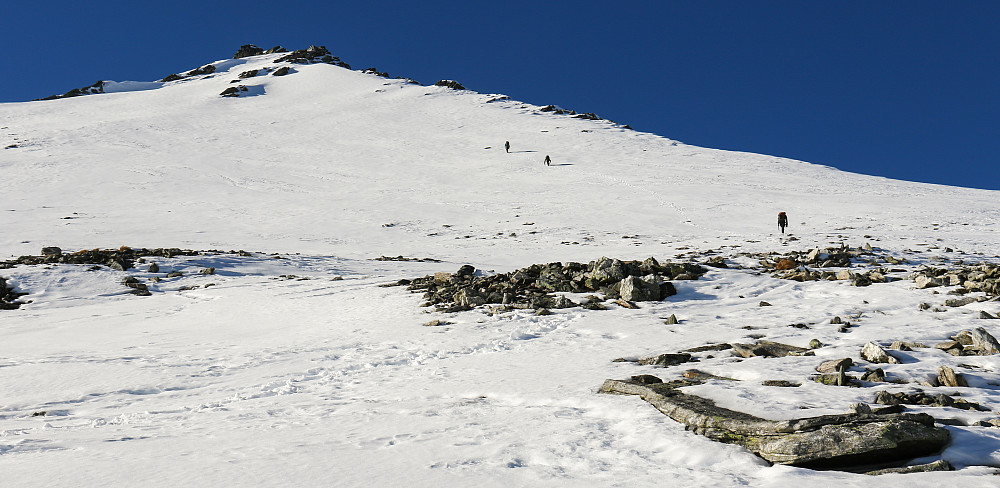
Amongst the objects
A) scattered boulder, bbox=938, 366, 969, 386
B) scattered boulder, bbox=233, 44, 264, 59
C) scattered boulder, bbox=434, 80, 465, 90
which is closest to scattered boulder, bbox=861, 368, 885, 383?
scattered boulder, bbox=938, 366, 969, 386

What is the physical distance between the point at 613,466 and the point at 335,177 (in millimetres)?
46555

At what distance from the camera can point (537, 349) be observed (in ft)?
32.5

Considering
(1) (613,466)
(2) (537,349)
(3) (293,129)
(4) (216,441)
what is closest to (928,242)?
(2) (537,349)

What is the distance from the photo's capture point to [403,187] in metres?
44.9

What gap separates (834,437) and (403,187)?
139ft

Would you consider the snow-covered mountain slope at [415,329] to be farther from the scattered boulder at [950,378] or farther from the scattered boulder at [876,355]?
the scattered boulder at [876,355]

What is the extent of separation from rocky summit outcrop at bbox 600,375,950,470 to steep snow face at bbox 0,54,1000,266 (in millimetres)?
19159

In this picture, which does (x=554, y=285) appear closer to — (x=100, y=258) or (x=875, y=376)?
(x=875, y=376)

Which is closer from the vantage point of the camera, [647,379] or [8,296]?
[647,379]

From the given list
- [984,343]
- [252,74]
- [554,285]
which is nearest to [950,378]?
[984,343]

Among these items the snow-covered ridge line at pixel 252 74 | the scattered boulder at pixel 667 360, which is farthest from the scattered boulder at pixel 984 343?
the snow-covered ridge line at pixel 252 74

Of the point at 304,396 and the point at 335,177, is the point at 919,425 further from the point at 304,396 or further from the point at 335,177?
the point at 335,177

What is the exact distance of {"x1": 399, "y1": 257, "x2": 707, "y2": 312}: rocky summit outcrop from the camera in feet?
44.3

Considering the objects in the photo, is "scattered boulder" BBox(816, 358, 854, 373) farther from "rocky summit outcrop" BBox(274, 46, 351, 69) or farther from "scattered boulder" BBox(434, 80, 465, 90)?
"rocky summit outcrop" BBox(274, 46, 351, 69)
